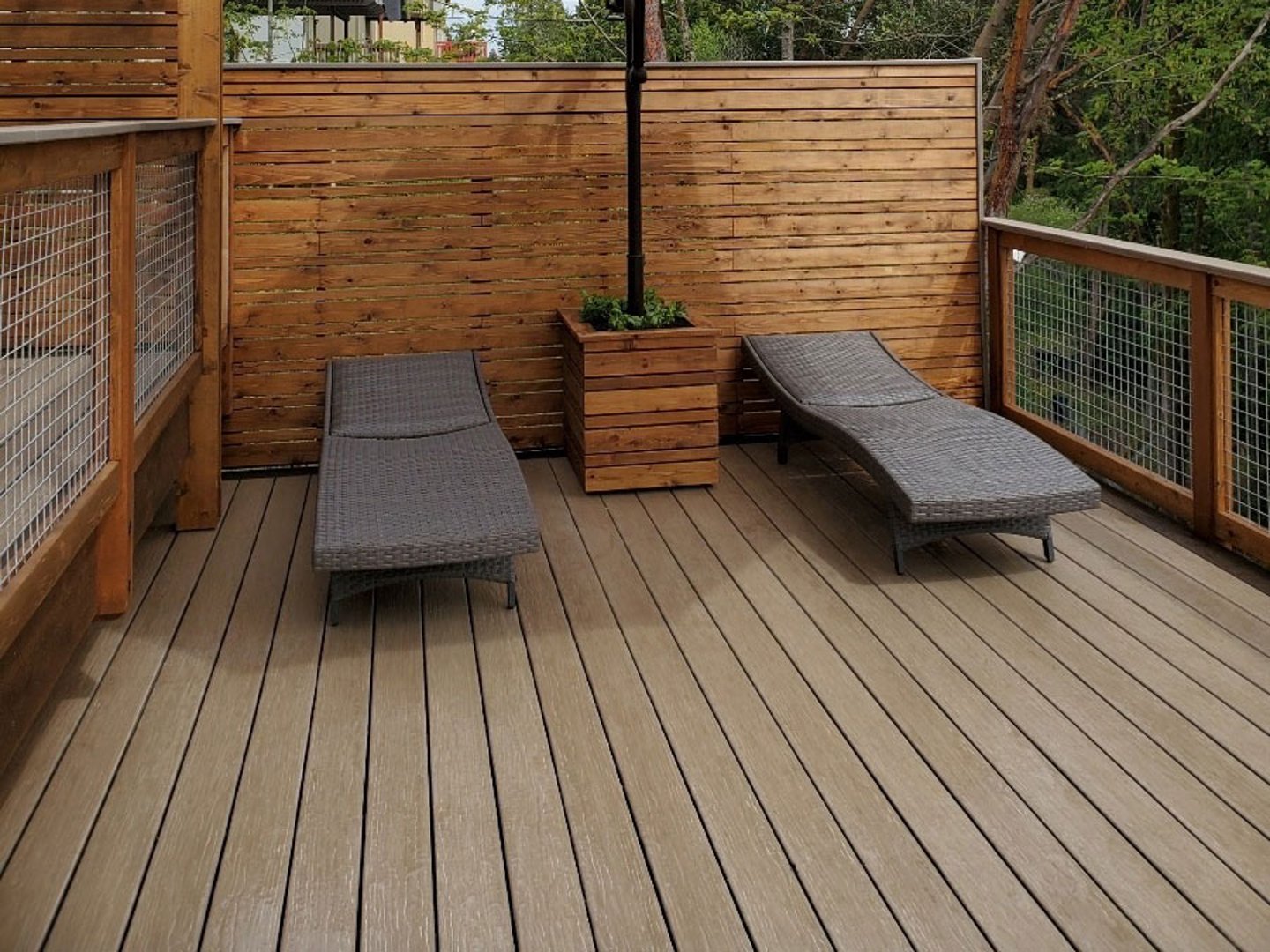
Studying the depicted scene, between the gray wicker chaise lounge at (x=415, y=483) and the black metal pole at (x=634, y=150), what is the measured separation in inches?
27.5

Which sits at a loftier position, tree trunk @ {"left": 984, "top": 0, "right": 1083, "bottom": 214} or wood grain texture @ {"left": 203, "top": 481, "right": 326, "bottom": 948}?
tree trunk @ {"left": 984, "top": 0, "right": 1083, "bottom": 214}

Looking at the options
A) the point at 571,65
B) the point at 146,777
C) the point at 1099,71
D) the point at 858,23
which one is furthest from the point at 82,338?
the point at 858,23

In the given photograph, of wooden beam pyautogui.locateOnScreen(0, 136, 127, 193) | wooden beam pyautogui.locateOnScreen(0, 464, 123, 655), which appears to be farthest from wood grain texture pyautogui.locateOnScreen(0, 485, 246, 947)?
wooden beam pyautogui.locateOnScreen(0, 136, 127, 193)

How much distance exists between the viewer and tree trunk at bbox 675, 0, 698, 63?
15.7m

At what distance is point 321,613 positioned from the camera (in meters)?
3.86

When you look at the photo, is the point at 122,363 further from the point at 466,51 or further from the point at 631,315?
the point at 466,51

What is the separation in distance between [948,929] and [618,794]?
74 centimetres

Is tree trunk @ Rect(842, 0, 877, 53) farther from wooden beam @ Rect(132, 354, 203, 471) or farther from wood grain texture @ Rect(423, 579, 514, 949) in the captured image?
wood grain texture @ Rect(423, 579, 514, 949)

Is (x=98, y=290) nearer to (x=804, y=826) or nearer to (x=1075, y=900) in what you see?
(x=804, y=826)

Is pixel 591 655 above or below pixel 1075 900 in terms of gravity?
above

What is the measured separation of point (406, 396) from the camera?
514 centimetres

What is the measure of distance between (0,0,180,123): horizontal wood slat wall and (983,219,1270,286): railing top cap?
328 centimetres

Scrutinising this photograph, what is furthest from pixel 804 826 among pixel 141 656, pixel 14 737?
pixel 141 656

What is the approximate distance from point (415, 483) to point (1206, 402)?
2482 millimetres
